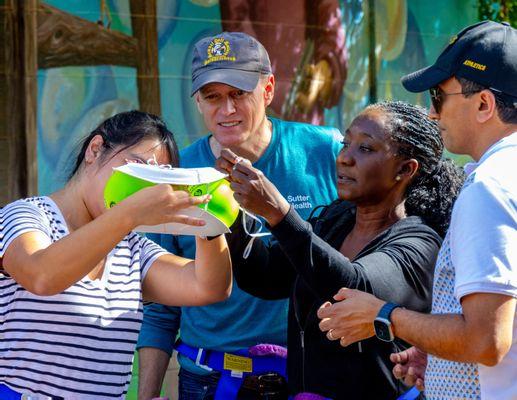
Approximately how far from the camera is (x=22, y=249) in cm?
244

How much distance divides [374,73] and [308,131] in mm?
2842

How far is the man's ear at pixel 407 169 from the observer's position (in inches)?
117

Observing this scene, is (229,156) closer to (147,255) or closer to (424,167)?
(147,255)

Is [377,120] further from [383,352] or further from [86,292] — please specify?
[86,292]

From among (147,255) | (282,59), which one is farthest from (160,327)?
(282,59)

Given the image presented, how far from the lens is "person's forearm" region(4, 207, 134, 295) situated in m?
2.37

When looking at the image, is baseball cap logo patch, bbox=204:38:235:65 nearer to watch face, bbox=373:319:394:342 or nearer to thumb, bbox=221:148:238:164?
thumb, bbox=221:148:238:164

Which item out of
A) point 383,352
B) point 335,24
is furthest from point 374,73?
point 383,352

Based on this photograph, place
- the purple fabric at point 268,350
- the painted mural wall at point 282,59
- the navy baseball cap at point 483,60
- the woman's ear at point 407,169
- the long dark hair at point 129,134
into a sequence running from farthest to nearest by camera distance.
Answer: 1. the painted mural wall at point 282,59
2. the purple fabric at point 268,350
3. the woman's ear at point 407,169
4. the long dark hair at point 129,134
5. the navy baseball cap at point 483,60

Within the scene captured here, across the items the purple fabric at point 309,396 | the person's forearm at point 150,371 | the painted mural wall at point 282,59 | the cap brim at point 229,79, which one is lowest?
the purple fabric at point 309,396

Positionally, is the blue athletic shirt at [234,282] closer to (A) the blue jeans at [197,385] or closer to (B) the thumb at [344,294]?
(A) the blue jeans at [197,385]

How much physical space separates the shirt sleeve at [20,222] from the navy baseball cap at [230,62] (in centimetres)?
104

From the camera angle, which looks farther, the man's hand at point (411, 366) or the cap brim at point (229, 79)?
the cap brim at point (229, 79)

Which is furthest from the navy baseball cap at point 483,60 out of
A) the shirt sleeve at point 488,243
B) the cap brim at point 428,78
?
the shirt sleeve at point 488,243
